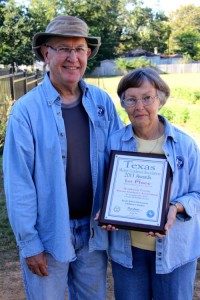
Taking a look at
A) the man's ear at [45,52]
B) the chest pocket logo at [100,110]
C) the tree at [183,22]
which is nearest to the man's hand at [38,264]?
the chest pocket logo at [100,110]

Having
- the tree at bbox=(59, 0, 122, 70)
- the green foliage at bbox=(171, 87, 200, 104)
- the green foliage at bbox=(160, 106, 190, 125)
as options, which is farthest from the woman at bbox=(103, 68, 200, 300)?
the tree at bbox=(59, 0, 122, 70)

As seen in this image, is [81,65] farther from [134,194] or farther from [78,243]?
[78,243]

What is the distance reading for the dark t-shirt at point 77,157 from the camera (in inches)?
95.6

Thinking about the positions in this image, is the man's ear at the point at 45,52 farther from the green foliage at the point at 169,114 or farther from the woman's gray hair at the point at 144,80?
the green foliage at the point at 169,114

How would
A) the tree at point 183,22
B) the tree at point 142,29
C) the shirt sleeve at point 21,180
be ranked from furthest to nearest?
1. the tree at point 183,22
2. the tree at point 142,29
3. the shirt sleeve at point 21,180

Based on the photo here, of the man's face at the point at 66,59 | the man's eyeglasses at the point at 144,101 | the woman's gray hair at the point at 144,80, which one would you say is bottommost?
the man's eyeglasses at the point at 144,101

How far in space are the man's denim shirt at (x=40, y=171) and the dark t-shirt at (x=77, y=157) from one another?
0.12 ft

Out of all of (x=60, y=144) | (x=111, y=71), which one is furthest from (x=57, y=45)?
(x=111, y=71)

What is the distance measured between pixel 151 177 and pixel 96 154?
367 millimetres

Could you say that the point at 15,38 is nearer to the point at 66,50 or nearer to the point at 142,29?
the point at 142,29

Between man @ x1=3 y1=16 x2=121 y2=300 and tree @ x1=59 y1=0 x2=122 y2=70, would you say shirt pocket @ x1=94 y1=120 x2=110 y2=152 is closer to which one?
man @ x1=3 y1=16 x2=121 y2=300

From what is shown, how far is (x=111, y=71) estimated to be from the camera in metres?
64.8

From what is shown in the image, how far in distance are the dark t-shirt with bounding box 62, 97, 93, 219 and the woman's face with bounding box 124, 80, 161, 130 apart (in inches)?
11.8

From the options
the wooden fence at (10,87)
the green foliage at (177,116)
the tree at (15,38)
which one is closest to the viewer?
the wooden fence at (10,87)
